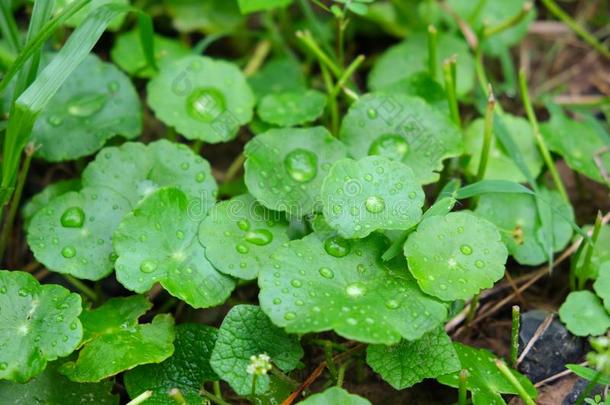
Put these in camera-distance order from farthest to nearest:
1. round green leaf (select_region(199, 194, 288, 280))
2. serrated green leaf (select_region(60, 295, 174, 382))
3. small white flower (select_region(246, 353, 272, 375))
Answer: round green leaf (select_region(199, 194, 288, 280))
serrated green leaf (select_region(60, 295, 174, 382))
small white flower (select_region(246, 353, 272, 375))

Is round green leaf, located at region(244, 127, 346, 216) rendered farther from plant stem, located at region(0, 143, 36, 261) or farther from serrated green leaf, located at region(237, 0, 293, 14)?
plant stem, located at region(0, 143, 36, 261)

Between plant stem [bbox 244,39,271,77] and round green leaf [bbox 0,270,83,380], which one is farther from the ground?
plant stem [bbox 244,39,271,77]

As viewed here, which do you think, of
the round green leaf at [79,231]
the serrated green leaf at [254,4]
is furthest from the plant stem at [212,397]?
the serrated green leaf at [254,4]

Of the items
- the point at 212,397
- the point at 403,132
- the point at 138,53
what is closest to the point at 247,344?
the point at 212,397

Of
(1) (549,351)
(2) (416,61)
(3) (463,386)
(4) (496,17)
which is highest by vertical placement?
(4) (496,17)

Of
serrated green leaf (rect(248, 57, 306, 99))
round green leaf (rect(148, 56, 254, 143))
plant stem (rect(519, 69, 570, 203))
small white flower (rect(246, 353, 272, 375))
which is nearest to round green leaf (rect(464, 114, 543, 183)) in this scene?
plant stem (rect(519, 69, 570, 203))

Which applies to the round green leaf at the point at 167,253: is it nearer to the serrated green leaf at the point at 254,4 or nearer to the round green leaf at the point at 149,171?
the round green leaf at the point at 149,171

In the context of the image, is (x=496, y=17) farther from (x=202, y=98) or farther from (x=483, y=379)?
(x=483, y=379)
